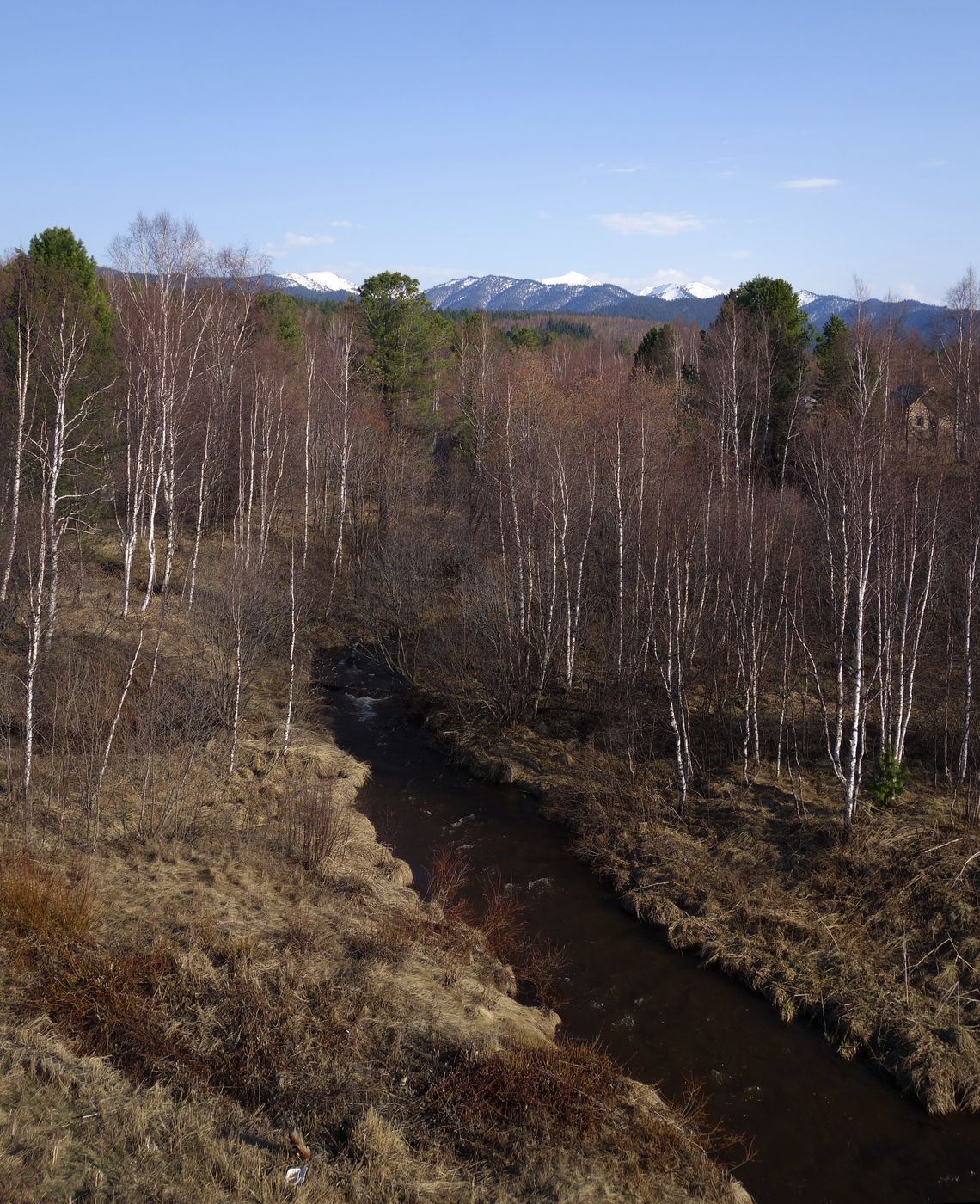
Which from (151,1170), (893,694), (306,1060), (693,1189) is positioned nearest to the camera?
(151,1170)

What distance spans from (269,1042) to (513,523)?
1693cm

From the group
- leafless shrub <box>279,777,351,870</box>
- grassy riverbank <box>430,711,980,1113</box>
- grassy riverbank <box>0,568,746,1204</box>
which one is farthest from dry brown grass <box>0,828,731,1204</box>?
grassy riverbank <box>430,711,980,1113</box>

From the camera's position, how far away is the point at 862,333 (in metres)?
19.3

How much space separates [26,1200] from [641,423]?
17.3m

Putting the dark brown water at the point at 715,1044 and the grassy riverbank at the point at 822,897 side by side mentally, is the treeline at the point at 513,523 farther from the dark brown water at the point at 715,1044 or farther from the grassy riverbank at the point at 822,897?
the dark brown water at the point at 715,1044

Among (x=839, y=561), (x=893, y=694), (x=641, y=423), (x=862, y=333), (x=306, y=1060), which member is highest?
(x=862, y=333)

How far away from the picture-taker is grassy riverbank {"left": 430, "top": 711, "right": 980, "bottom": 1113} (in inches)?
421

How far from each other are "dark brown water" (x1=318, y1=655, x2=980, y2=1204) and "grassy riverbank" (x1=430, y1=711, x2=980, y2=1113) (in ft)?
1.21

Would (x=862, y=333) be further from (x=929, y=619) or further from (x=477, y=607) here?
(x=477, y=607)

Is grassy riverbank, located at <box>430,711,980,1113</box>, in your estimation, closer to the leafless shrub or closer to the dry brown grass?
the dry brown grass

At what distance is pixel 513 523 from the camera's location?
2402 centimetres

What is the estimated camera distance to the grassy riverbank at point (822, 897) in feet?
35.1

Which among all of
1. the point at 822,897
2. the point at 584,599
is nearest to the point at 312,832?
the point at 822,897

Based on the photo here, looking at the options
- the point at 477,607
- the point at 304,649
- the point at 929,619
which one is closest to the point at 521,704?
the point at 477,607
